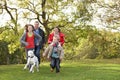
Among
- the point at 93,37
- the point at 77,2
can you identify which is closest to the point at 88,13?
the point at 77,2

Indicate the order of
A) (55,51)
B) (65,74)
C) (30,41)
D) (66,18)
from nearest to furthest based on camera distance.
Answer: (65,74), (55,51), (30,41), (66,18)

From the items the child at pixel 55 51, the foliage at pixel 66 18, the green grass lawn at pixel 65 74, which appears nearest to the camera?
the green grass lawn at pixel 65 74

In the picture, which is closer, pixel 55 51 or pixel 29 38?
pixel 55 51

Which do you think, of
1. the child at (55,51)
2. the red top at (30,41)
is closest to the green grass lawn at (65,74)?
the child at (55,51)

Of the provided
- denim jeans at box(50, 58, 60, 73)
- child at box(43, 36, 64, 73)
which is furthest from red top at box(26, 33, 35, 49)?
denim jeans at box(50, 58, 60, 73)

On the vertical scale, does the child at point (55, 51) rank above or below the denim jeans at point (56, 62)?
above

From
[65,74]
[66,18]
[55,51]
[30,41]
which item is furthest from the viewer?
[66,18]

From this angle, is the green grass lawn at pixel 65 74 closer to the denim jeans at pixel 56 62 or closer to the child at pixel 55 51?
the denim jeans at pixel 56 62

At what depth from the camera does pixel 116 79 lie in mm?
13469

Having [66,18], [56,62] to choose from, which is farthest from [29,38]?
[66,18]

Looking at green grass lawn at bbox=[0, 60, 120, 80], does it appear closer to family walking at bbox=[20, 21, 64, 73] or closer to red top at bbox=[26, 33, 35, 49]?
family walking at bbox=[20, 21, 64, 73]

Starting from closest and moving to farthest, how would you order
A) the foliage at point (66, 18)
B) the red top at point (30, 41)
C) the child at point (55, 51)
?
the child at point (55, 51)
the red top at point (30, 41)
the foliage at point (66, 18)

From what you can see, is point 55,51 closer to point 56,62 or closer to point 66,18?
point 56,62

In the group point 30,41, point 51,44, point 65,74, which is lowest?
point 65,74
